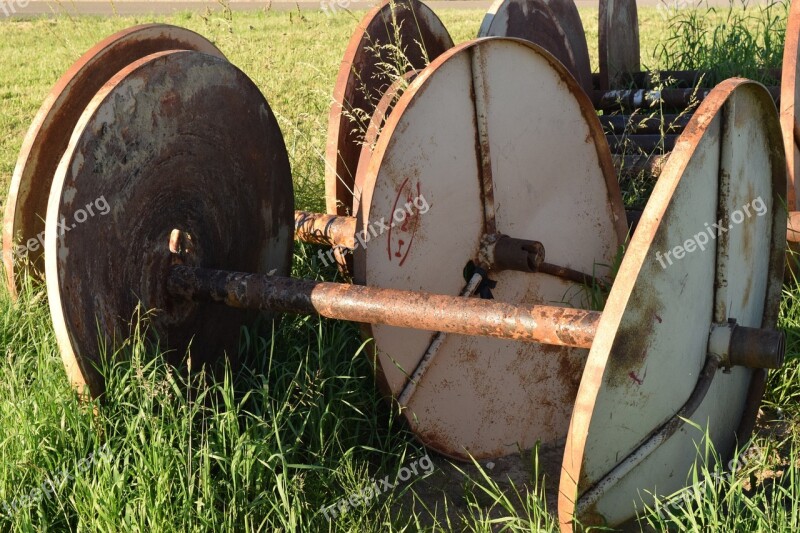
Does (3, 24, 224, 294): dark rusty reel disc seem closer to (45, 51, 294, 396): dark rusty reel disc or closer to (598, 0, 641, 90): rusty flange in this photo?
(45, 51, 294, 396): dark rusty reel disc

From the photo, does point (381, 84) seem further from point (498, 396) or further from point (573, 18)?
point (573, 18)

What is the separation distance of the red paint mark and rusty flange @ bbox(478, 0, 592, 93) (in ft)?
6.01

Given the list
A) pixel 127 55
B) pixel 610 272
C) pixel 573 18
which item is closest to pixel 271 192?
pixel 127 55

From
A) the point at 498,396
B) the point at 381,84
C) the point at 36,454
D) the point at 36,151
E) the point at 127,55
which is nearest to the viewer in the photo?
the point at 36,454

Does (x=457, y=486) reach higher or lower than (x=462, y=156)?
lower

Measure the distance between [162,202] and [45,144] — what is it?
52 cm

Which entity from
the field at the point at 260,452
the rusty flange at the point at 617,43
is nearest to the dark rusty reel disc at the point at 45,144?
the field at the point at 260,452

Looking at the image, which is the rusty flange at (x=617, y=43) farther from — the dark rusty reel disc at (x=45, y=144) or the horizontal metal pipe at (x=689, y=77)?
the dark rusty reel disc at (x=45, y=144)

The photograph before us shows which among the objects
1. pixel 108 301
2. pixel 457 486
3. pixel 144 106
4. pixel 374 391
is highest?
pixel 144 106

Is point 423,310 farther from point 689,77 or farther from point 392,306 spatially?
point 689,77

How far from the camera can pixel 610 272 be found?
4.32m

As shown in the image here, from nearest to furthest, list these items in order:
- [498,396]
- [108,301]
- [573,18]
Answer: [108,301] < [498,396] < [573,18]

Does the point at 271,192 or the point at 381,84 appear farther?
the point at 381,84

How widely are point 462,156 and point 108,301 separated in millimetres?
1435
